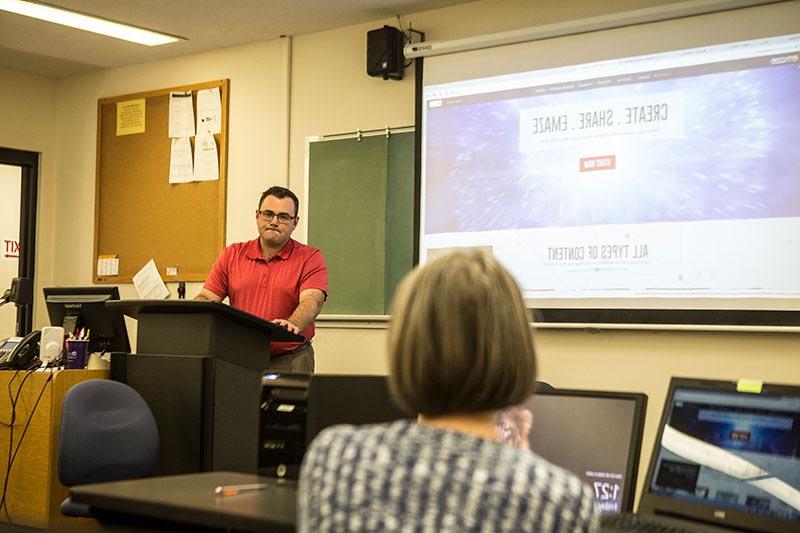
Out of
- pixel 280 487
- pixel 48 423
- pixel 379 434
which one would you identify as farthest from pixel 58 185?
pixel 379 434

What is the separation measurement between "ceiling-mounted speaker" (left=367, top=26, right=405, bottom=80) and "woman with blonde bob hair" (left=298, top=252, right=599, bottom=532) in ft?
12.5

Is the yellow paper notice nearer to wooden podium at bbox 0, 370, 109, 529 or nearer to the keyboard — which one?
wooden podium at bbox 0, 370, 109, 529

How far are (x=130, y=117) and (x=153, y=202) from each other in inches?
22.5

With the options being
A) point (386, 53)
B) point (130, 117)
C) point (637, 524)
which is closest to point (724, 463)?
point (637, 524)

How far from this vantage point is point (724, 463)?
5.72 ft

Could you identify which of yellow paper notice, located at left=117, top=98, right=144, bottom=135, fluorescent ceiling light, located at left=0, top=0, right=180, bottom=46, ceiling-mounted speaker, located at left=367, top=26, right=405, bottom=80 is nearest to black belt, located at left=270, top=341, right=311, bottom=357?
ceiling-mounted speaker, located at left=367, top=26, right=405, bottom=80

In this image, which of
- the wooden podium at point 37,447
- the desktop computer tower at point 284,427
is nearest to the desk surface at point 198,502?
the desktop computer tower at point 284,427

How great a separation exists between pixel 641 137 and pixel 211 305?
2.03 meters

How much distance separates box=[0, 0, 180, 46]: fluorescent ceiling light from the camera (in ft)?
16.5

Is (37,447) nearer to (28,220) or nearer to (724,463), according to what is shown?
(724,463)

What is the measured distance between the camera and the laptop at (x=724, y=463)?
5.50ft

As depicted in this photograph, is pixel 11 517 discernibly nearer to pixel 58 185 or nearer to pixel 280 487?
pixel 280 487

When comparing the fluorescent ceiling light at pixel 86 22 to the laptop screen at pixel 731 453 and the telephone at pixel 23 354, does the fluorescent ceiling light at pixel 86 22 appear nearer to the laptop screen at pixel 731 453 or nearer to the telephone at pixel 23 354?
the telephone at pixel 23 354

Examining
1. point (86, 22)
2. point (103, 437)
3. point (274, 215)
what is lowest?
point (103, 437)
